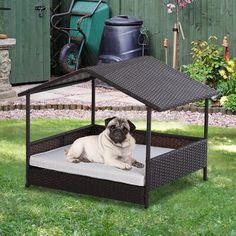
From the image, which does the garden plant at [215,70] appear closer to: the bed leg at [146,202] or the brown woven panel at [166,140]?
the brown woven panel at [166,140]

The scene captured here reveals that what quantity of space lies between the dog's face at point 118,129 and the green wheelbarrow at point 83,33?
721cm

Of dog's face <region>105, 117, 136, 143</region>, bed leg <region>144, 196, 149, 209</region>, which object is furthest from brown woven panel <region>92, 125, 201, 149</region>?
bed leg <region>144, 196, 149, 209</region>

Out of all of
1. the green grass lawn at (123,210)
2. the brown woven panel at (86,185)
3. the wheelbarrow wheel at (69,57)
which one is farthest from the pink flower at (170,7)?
the brown woven panel at (86,185)

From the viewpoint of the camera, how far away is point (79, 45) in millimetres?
14656

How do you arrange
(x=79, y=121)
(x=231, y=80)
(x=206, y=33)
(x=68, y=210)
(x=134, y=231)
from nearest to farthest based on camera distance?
(x=134, y=231), (x=68, y=210), (x=79, y=121), (x=231, y=80), (x=206, y=33)

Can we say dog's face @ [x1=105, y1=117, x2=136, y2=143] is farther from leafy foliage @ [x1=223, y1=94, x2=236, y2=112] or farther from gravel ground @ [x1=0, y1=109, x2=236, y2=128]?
leafy foliage @ [x1=223, y1=94, x2=236, y2=112]

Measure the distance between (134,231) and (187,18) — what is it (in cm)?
789

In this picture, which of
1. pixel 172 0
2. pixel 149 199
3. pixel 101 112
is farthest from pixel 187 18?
pixel 149 199

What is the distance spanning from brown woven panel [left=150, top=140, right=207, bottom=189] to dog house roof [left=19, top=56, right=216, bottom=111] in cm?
42

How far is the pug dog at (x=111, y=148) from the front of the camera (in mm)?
7020

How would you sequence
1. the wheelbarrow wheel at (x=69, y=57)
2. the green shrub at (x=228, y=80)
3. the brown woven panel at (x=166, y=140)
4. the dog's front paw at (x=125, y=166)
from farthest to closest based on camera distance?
the wheelbarrow wheel at (x=69, y=57) → the green shrub at (x=228, y=80) → the brown woven panel at (x=166, y=140) → the dog's front paw at (x=125, y=166)

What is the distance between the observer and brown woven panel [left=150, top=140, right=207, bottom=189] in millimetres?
6789

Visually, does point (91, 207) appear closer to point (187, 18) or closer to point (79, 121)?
point (79, 121)

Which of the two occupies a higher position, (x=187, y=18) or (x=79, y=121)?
(x=187, y=18)
